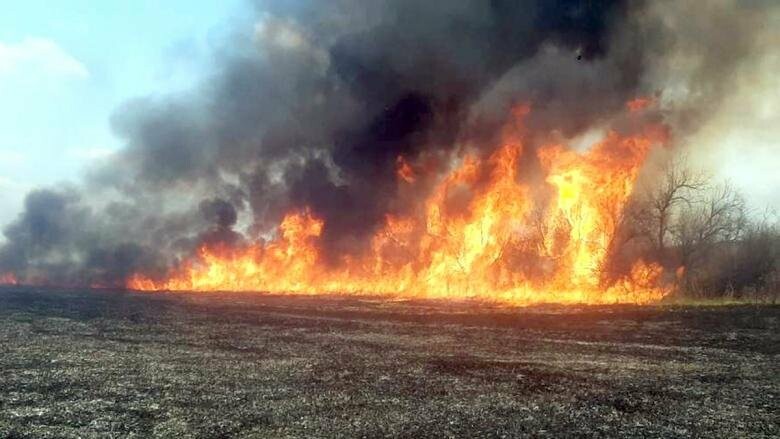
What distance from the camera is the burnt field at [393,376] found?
11.9 meters

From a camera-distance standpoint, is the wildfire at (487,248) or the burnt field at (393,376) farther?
the wildfire at (487,248)

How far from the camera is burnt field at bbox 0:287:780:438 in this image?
11883 mm

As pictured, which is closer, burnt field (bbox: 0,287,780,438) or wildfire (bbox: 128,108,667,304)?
burnt field (bbox: 0,287,780,438)

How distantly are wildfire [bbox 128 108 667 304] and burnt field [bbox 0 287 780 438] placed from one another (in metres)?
8.72

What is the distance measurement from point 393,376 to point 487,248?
91.8 ft

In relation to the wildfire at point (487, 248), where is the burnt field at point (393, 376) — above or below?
below

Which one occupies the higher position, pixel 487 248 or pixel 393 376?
pixel 487 248

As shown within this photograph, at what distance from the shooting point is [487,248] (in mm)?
43312

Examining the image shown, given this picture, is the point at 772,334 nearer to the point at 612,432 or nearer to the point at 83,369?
the point at 612,432

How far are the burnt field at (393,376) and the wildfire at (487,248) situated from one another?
8.72 m

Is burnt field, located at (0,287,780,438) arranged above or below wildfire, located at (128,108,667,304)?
below

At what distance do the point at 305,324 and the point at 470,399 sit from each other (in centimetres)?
1602

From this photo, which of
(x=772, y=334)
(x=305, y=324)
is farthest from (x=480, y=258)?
(x=772, y=334)

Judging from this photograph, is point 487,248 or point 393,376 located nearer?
point 393,376
